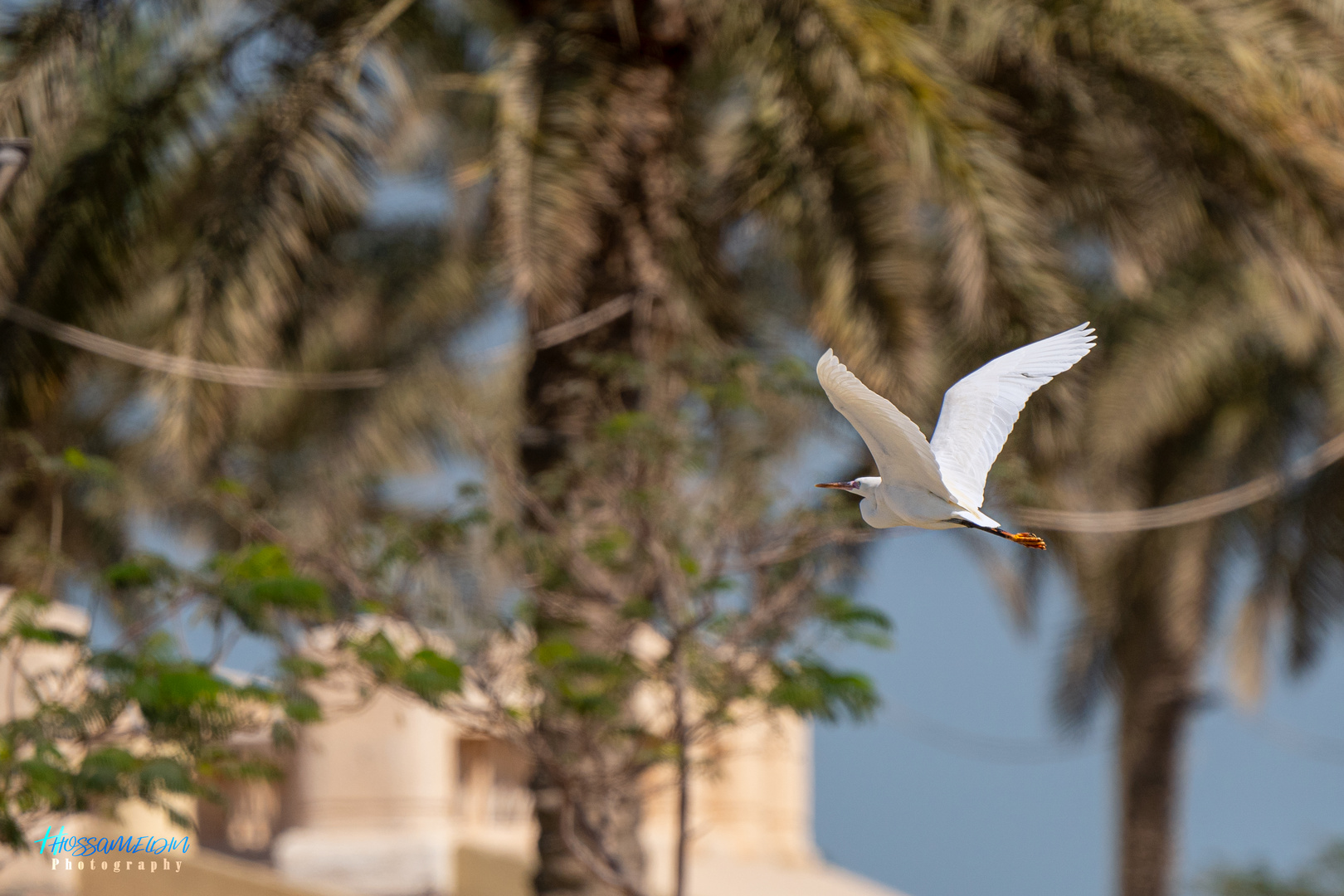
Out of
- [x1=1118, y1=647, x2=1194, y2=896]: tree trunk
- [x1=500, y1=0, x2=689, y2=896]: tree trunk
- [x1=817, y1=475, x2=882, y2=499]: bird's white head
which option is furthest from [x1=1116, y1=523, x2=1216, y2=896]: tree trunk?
[x1=817, y1=475, x2=882, y2=499]: bird's white head

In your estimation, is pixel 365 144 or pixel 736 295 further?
pixel 736 295

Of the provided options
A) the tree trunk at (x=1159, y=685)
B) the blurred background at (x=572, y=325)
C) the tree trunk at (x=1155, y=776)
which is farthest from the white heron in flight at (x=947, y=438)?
the tree trunk at (x=1155, y=776)

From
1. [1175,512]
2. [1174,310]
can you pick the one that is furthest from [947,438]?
[1174,310]

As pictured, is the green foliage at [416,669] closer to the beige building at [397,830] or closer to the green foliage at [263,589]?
the green foliage at [263,589]

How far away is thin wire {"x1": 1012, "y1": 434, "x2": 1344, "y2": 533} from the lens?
785cm

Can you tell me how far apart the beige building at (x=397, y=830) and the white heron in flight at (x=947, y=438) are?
7.24 meters

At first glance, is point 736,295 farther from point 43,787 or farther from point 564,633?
point 43,787

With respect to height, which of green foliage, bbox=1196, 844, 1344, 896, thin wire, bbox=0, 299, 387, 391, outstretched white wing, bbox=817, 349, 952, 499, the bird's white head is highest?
thin wire, bbox=0, 299, 387, 391

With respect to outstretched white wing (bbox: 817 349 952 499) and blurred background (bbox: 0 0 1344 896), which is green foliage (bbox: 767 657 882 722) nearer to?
blurred background (bbox: 0 0 1344 896)

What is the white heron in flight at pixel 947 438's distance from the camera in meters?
2.46

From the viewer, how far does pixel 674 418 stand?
731cm

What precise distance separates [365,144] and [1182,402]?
7904 mm

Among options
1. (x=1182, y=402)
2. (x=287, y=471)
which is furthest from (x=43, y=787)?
(x=1182, y=402)

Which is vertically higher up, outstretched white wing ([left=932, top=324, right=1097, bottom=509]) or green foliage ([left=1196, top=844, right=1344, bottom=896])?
outstretched white wing ([left=932, top=324, right=1097, bottom=509])
